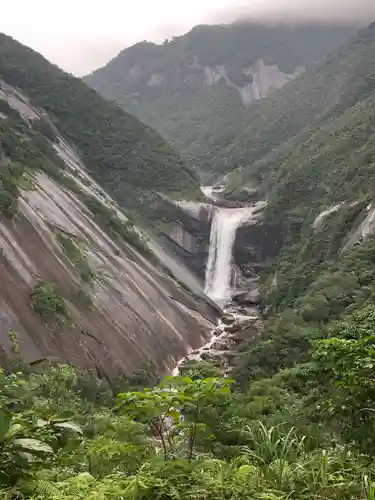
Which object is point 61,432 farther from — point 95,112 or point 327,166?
point 95,112

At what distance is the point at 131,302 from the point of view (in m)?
21.9

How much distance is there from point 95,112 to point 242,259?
2125cm

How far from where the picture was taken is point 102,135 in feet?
150

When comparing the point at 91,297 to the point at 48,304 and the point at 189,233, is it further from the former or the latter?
the point at 189,233

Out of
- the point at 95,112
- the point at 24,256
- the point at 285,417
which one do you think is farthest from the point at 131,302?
the point at 95,112

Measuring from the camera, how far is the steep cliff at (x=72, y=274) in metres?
16.7

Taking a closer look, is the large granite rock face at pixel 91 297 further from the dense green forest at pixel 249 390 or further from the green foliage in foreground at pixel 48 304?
the dense green forest at pixel 249 390

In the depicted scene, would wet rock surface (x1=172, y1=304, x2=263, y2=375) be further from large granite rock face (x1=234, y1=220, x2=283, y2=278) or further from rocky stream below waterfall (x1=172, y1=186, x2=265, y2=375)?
large granite rock face (x1=234, y1=220, x2=283, y2=278)

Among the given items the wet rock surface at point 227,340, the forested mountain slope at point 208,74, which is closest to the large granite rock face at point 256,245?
the wet rock surface at point 227,340

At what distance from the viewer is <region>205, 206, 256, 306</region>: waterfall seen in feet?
119

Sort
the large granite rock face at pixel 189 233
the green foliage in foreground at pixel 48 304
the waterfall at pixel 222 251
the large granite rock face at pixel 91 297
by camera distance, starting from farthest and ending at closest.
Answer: the large granite rock face at pixel 189 233, the waterfall at pixel 222 251, the green foliage in foreground at pixel 48 304, the large granite rock face at pixel 91 297

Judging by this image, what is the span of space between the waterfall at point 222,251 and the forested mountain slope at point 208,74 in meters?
45.9

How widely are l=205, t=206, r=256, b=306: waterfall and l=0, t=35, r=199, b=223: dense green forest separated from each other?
4233 millimetres

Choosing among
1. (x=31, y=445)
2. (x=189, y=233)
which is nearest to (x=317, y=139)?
(x=189, y=233)
